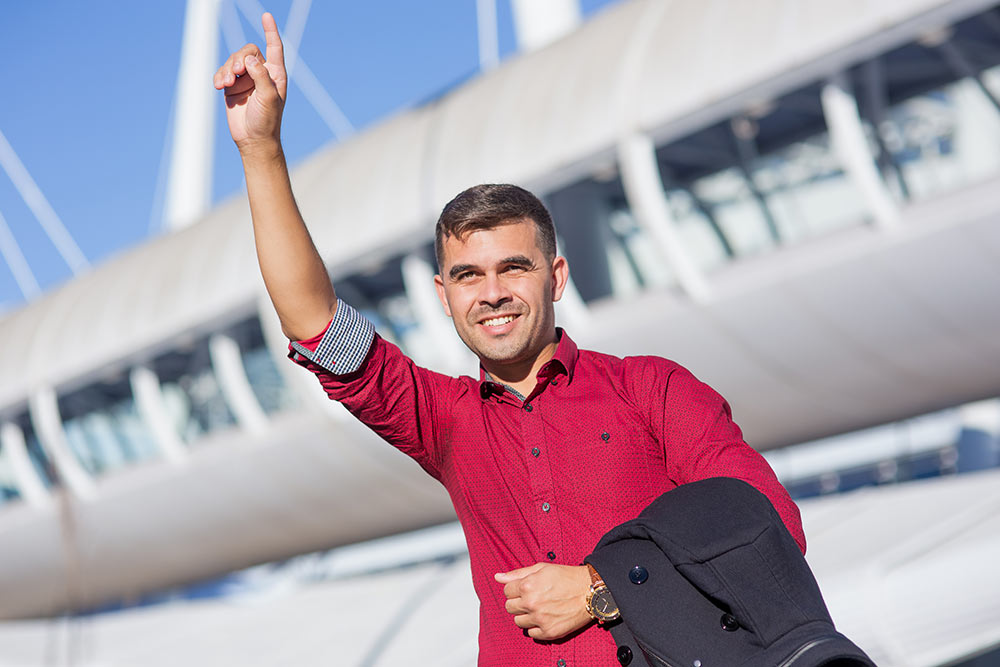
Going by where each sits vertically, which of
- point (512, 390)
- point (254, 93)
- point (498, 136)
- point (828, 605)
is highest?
point (498, 136)

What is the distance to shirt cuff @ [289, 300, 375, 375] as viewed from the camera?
1959mm

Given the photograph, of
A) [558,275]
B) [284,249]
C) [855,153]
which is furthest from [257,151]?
[855,153]

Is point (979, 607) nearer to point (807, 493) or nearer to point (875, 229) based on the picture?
point (875, 229)

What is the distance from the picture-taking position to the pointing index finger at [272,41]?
6.55ft

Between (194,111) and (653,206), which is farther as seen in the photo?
(194,111)

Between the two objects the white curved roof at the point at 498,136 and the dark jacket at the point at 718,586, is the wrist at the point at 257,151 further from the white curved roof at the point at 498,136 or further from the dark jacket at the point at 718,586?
the white curved roof at the point at 498,136

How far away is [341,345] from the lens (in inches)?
77.8

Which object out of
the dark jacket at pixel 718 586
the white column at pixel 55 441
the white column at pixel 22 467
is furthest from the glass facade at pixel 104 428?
the dark jacket at pixel 718 586

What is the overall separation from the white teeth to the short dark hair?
155 millimetres

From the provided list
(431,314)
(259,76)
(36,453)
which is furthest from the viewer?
(36,453)

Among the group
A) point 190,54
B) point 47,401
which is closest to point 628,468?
point 47,401

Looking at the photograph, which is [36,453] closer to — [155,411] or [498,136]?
[155,411]

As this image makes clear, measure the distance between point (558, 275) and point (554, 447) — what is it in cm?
39

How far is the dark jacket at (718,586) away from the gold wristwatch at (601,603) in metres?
0.03
